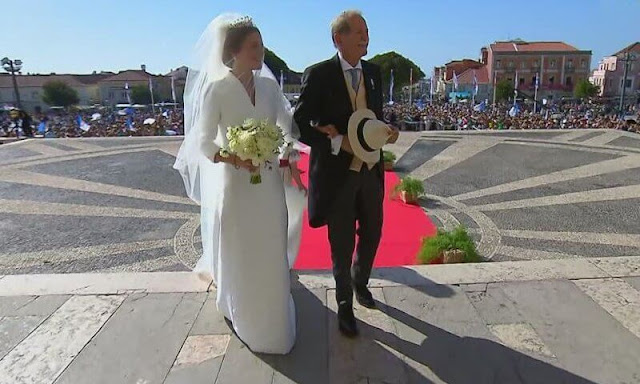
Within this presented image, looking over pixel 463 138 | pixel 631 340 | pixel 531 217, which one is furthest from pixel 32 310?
pixel 463 138

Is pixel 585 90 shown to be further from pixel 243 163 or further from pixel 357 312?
pixel 243 163

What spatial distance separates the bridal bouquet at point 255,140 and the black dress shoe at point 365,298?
1103mm

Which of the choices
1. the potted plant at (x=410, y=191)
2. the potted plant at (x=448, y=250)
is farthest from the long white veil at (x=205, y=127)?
the potted plant at (x=410, y=191)

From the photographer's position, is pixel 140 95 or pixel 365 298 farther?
pixel 140 95

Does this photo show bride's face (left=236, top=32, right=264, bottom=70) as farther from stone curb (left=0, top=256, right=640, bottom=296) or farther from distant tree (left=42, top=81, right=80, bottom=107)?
distant tree (left=42, top=81, right=80, bottom=107)

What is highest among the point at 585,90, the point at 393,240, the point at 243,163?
the point at 585,90

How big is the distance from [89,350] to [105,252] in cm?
245

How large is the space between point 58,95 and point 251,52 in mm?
67893

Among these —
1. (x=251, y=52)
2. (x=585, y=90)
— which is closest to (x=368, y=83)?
(x=251, y=52)

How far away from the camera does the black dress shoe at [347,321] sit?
2449 millimetres

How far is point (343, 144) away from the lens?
2.38 m

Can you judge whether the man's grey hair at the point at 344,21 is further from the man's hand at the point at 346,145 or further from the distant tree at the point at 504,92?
the distant tree at the point at 504,92

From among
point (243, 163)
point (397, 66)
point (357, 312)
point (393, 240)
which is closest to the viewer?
point (243, 163)

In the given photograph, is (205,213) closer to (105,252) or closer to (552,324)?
(552,324)
